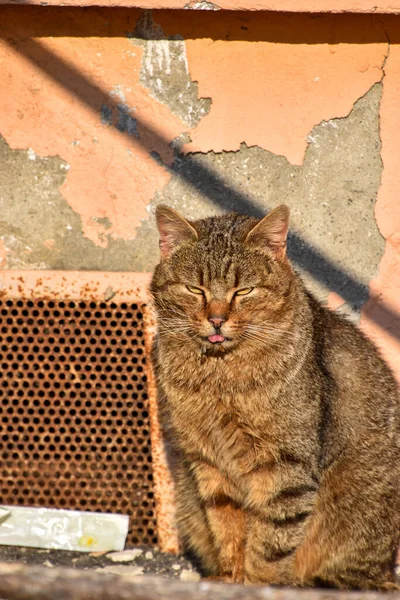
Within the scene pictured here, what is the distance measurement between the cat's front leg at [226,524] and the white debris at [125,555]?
1.80ft

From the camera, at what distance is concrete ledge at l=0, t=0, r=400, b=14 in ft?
10.3

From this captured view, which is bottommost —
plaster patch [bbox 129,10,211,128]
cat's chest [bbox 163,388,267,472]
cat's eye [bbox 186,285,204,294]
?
cat's chest [bbox 163,388,267,472]

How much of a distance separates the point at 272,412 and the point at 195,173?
46.6 inches

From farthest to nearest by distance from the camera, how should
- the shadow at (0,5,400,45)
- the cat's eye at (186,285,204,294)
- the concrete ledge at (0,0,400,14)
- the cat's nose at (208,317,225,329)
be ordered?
1. the shadow at (0,5,400,45)
2. the concrete ledge at (0,0,400,14)
3. the cat's eye at (186,285,204,294)
4. the cat's nose at (208,317,225,329)

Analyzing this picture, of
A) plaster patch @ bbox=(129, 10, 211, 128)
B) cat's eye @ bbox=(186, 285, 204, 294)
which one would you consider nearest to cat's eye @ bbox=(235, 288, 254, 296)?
cat's eye @ bbox=(186, 285, 204, 294)

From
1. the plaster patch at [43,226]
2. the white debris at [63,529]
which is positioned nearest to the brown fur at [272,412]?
the plaster patch at [43,226]

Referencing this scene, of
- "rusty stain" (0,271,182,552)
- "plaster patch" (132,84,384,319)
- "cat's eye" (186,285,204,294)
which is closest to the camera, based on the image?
"cat's eye" (186,285,204,294)

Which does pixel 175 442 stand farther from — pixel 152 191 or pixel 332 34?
pixel 332 34

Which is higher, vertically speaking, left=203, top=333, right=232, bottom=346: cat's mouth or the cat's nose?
the cat's nose

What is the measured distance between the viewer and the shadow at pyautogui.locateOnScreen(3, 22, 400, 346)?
343 centimetres

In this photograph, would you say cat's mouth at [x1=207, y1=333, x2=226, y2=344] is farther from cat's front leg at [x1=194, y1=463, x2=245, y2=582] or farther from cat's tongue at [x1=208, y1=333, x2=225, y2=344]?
cat's front leg at [x1=194, y1=463, x2=245, y2=582]

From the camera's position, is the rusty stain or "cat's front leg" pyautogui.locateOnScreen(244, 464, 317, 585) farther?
the rusty stain

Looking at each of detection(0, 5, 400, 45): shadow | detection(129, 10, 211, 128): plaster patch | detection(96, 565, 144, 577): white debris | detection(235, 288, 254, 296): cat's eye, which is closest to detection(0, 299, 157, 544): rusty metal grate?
detection(96, 565, 144, 577): white debris

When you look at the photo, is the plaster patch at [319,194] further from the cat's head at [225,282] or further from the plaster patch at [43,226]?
the cat's head at [225,282]
